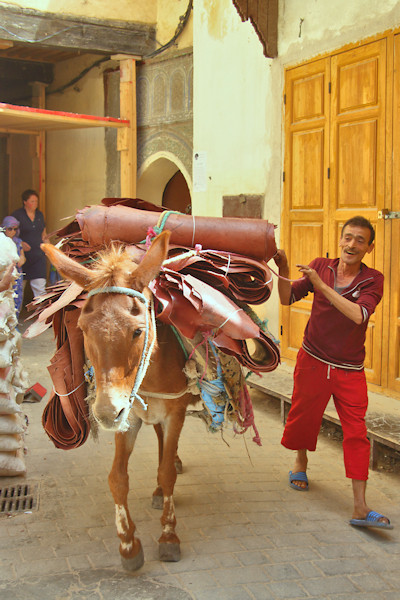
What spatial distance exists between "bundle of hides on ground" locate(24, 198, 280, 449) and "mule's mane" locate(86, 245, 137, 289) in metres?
0.30

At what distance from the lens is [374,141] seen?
19.1 feet

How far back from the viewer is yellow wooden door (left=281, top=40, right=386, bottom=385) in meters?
5.80

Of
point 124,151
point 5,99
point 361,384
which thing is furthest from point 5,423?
point 5,99

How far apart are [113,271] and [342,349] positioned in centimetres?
180

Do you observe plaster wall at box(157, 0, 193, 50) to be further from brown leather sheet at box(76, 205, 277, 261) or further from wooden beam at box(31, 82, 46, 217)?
brown leather sheet at box(76, 205, 277, 261)

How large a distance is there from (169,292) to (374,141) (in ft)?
10.9

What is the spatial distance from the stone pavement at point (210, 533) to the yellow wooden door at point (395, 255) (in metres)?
0.86

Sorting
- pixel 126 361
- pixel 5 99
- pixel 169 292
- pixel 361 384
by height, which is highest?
pixel 5 99

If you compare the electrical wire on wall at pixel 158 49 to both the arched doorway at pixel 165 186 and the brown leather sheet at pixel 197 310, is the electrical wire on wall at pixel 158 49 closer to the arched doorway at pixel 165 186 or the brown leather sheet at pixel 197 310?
the arched doorway at pixel 165 186

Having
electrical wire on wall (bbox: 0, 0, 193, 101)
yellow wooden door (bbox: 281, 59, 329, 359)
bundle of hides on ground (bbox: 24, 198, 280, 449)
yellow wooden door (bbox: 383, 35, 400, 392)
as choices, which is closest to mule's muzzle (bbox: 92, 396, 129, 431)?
bundle of hides on ground (bbox: 24, 198, 280, 449)

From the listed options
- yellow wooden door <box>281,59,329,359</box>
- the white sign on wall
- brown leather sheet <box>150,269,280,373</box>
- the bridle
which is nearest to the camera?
the bridle

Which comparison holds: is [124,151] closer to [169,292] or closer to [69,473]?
[69,473]

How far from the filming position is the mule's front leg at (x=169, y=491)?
3602 mm

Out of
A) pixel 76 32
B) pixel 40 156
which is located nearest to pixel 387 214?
pixel 76 32
